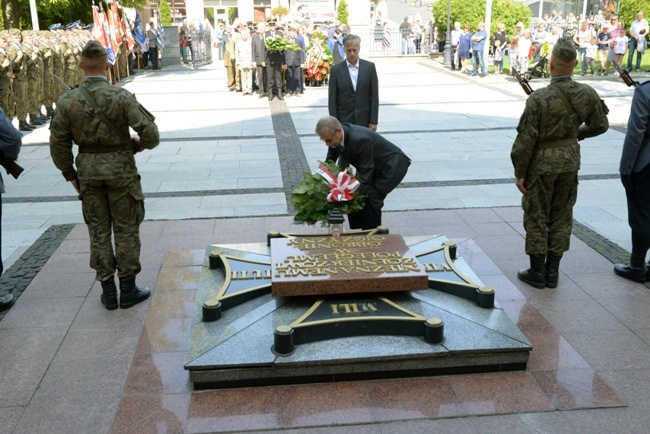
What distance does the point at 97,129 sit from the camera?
492cm

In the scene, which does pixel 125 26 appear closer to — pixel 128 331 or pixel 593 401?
pixel 128 331

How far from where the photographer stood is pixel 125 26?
24969 mm

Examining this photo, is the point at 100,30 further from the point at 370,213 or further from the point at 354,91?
the point at 370,213

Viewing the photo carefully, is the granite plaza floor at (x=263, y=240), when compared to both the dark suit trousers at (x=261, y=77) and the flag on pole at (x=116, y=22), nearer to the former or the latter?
the dark suit trousers at (x=261, y=77)

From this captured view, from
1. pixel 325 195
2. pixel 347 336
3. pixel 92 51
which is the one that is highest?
pixel 92 51

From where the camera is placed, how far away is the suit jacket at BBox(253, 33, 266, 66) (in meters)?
17.7

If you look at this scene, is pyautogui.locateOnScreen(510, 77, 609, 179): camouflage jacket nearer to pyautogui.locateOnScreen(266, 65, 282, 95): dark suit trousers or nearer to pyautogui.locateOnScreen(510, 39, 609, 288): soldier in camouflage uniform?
pyautogui.locateOnScreen(510, 39, 609, 288): soldier in camouflage uniform

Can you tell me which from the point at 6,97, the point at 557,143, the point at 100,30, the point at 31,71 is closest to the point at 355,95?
the point at 557,143

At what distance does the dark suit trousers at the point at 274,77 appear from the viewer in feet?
59.6

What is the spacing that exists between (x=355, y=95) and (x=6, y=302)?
455 cm

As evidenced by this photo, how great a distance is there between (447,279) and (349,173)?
1.24 m

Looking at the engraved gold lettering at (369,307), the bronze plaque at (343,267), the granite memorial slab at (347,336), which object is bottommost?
the granite memorial slab at (347,336)

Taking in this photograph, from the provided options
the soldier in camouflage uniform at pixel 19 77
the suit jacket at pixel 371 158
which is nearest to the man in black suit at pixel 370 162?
the suit jacket at pixel 371 158

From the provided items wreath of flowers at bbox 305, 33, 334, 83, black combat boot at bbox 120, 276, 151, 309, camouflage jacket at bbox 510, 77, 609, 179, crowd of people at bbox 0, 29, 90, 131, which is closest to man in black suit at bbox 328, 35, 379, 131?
camouflage jacket at bbox 510, 77, 609, 179
